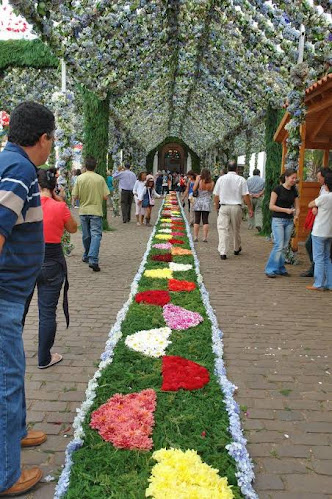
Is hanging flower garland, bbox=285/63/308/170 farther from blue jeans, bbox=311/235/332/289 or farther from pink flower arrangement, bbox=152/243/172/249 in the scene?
pink flower arrangement, bbox=152/243/172/249

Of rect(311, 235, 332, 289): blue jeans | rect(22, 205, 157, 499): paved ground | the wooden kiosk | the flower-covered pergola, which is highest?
the flower-covered pergola

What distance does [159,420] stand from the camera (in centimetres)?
331

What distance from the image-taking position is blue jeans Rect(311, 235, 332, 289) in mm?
7098

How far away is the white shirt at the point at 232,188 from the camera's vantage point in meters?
9.63

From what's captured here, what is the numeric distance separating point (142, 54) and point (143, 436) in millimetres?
11958

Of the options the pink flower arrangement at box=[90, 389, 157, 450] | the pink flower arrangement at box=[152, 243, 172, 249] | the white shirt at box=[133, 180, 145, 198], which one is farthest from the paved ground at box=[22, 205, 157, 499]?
the white shirt at box=[133, 180, 145, 198]

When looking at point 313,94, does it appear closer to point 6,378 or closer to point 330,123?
point 330,123

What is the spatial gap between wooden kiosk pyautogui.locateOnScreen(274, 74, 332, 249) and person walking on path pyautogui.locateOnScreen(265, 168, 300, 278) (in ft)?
3.69

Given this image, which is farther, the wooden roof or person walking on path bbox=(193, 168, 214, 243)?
person walking on path bbox=(193, 168, 214, 243)

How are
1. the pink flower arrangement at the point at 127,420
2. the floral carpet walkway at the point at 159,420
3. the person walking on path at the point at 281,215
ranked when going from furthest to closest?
the person walking on path at the point at 281,215 → the pink flower arrangement at the point at 127,420 → the floral carpet walkway at the point at 159,420

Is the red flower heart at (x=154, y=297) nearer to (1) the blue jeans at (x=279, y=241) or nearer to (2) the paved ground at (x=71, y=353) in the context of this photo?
(2) the paved ground at (x=71, y=353)

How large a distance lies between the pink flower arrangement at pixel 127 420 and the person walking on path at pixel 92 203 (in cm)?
486

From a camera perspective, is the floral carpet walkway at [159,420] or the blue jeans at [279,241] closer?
the floral carpet walkway at [159,420]

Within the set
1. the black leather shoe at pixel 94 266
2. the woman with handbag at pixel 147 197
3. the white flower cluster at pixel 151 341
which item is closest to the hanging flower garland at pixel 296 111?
the black leather shoe at pixel 94 266
